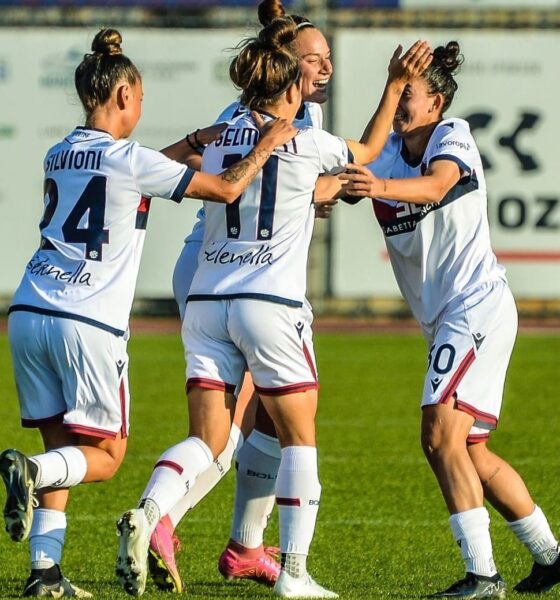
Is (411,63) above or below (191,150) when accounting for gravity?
above

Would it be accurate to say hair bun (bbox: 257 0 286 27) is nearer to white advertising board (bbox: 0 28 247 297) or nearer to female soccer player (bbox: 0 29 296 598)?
female soccer player (bbox: 0 29 296 598)

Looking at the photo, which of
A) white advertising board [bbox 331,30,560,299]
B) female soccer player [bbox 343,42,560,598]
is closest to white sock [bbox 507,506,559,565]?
female soccer player [bbox 343,42,560,598]

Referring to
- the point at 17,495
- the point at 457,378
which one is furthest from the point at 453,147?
the point at 17,495

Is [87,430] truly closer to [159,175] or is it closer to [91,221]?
[91,221]

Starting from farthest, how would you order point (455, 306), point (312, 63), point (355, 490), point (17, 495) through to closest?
1. point (355, 490)
2. point (312, 63)
3. point (455, 306)
4. point (17, 495)

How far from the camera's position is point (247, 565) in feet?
19.7

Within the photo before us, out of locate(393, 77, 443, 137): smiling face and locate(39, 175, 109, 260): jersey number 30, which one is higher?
locate(393, 77, 443, 137): smiling face

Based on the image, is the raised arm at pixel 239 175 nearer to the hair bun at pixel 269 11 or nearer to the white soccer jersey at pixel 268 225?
the white soccer jersey at pixel 268 225

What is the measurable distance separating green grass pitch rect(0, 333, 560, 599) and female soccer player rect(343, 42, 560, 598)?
1.31ft

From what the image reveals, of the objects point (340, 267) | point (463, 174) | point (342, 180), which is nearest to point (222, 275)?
point (342, 180)

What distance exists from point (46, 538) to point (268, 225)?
1.45m

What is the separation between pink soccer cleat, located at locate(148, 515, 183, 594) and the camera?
205 inches

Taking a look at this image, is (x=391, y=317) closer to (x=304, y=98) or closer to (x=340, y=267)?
(x=340, y=267)

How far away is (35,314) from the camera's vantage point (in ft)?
17.6
